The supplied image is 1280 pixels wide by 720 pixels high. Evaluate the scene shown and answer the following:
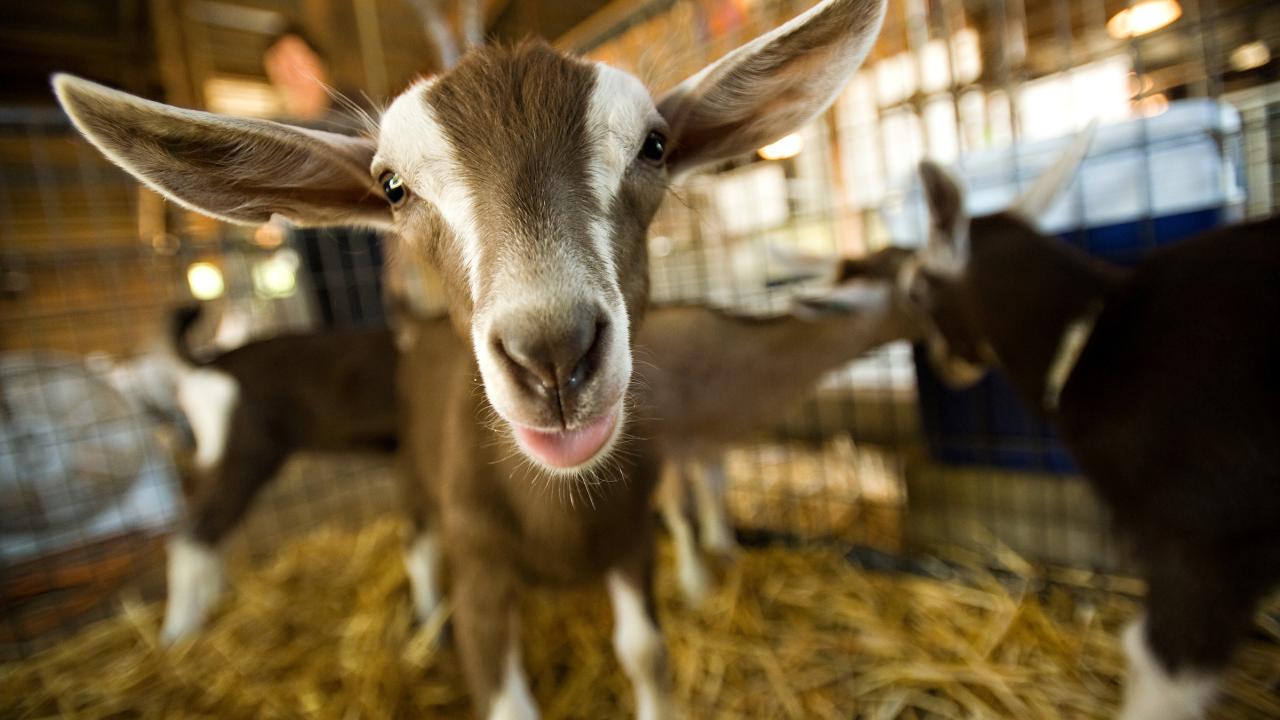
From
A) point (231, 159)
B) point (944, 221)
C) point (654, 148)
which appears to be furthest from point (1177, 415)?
point (231, 159)

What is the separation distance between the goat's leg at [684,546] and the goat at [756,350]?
0.36 feet

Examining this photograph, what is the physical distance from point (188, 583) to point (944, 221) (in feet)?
9.46

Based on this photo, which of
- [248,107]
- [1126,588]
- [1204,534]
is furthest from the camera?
[248,107]

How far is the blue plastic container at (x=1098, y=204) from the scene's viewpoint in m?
1.70

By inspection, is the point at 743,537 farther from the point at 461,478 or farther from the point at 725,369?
the point at 461,478

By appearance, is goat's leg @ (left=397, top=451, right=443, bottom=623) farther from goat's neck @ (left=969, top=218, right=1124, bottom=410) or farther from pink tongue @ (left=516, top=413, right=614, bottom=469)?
goat's neck @ (left=969, top=218, right=1124, bottom=410)

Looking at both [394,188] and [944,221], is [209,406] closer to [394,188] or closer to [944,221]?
[394,188]

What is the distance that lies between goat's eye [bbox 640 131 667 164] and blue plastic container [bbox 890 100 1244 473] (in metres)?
1.54

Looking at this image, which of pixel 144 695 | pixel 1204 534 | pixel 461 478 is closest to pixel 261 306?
pixel 144 695

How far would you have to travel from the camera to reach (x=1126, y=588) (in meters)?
1.85

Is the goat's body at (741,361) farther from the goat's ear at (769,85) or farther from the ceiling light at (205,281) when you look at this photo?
the ceiling light at (205,281)

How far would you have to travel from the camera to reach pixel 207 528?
2178 millimetres

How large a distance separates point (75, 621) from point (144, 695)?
791 millimetres

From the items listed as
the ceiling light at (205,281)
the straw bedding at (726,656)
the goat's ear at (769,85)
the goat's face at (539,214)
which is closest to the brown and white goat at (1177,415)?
the straw bedding at (726,656)
